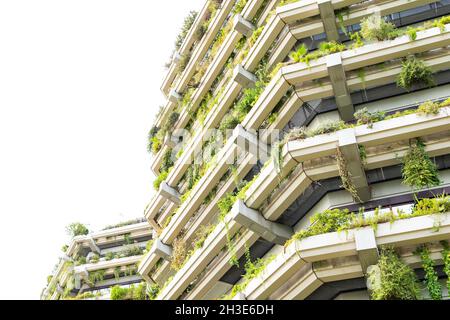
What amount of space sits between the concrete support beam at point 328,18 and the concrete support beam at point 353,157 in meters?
6.34

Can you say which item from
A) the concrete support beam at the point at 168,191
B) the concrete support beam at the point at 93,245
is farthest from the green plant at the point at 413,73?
the concrete support beam at the point at 93,245

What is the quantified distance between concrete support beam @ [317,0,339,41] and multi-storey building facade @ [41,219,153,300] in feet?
96.1

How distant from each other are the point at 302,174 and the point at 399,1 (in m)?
8.05

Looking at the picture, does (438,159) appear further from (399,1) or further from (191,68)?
(191,68)

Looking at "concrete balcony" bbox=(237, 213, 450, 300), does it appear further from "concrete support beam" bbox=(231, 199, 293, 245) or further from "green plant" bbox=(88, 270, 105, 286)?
"green plant" bbox=(88, 270, 105, 286)

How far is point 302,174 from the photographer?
19.2m

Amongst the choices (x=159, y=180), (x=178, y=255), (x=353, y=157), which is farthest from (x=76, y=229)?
(x=353, y=157)

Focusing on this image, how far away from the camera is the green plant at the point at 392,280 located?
49.9ft

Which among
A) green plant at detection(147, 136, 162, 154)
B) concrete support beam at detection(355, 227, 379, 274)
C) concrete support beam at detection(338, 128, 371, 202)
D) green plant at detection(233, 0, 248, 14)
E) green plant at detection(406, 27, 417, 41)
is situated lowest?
concrete support beam at detection(355, 227, 379, 274)

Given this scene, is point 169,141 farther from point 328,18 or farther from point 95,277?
point 95,277

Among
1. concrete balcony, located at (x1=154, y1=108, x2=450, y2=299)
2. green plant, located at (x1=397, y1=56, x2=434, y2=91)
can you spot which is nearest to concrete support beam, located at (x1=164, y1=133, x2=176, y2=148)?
concrete balcony, located at (x1=154, y1=108, x2=450, y2=299)

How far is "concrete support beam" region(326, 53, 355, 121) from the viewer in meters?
20.0

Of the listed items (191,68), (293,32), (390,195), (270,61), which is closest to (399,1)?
(293,32)

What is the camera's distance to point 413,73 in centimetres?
1962
